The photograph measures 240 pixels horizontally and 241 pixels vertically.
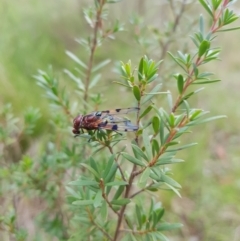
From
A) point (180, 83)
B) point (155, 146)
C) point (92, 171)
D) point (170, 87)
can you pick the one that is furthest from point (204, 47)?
point (170, 87)

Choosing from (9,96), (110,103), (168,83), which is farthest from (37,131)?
(168,83)

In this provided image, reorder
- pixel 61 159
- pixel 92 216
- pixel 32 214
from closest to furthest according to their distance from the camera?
1. pixel 92 216
2. pixel 61 159
3. pixel 32 214

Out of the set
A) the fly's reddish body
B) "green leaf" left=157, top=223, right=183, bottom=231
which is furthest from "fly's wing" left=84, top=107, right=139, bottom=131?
"green leaf" left=157, top=223, right=183, bottom=231

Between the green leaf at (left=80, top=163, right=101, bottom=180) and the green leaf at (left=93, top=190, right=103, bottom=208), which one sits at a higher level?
the green leaf at (left=80, top=163, right=101, bottom=180)

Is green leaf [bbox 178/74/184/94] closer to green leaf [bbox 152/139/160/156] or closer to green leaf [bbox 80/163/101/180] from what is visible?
green leaf [bbox 152/139/160/156]

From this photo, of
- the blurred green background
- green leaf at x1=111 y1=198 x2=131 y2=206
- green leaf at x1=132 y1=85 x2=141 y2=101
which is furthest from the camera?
the blurred green background

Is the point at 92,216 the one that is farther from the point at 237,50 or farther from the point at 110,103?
the point at 237,50

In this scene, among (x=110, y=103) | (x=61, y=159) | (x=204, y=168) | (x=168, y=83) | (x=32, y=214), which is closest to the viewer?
(x=61, y=159)

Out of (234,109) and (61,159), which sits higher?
(234,109)

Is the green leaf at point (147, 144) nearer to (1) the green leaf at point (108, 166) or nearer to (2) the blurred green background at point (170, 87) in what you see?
(1) the green leaf at point (108, 166)
